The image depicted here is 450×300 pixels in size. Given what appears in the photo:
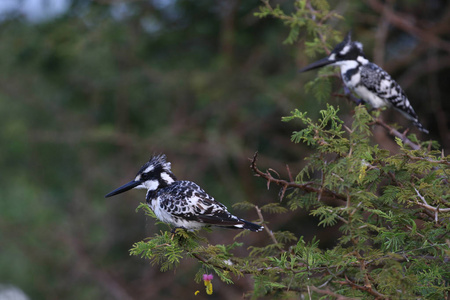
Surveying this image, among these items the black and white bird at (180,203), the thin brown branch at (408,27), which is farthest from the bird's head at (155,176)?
the thin brown branch at (408,27)

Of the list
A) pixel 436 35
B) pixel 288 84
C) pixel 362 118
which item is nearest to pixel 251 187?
pixel 288 84

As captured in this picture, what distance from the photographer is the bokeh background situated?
769 centimetres

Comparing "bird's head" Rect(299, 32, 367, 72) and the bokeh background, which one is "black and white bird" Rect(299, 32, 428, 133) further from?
the bokeh background

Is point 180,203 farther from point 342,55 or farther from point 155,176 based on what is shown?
point 342,55

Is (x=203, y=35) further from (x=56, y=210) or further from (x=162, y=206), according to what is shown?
(x=162, y=206)

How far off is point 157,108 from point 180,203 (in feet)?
21.4

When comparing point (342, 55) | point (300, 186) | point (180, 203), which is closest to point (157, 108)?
point (342, 55)

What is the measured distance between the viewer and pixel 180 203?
3.47 metres

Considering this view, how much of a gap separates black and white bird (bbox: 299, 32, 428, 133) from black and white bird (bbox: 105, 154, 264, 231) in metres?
1.71

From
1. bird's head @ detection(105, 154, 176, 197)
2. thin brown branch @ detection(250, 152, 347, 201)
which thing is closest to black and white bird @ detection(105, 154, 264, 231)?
bird's head @ detection(105, 154, 176, 197)

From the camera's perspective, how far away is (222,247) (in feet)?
9.07

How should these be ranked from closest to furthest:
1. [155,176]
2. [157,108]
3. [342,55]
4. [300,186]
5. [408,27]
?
[300,186] → [155,176] → [342,55] → [408,27] → [157,108]

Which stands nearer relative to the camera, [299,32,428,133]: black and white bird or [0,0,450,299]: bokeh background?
[299,32,428,133]: black and white bird

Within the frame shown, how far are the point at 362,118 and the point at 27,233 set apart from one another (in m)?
8.57
